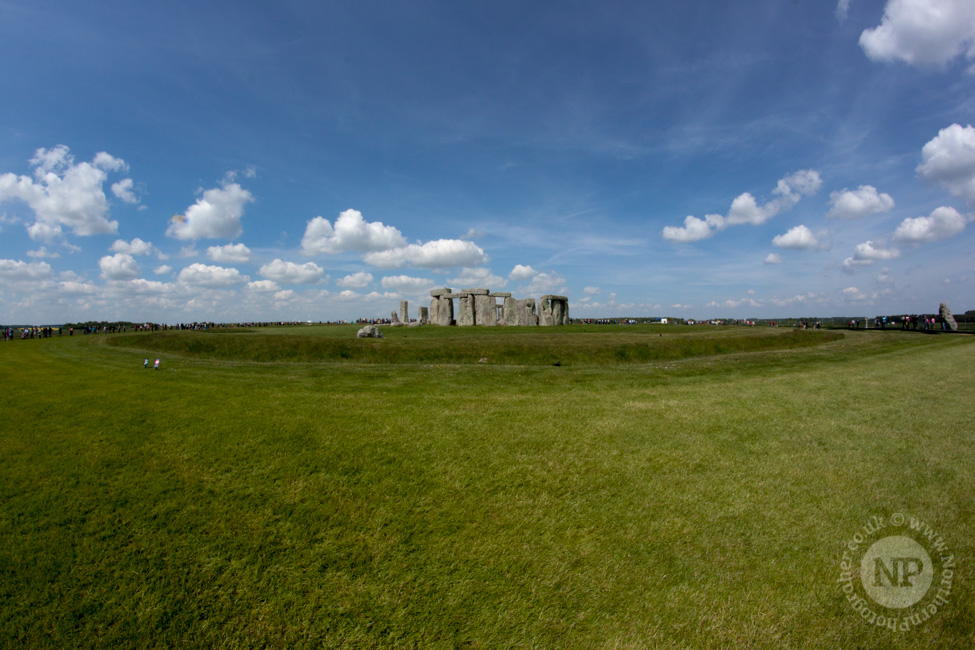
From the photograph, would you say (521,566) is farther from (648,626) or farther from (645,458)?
(645,458)

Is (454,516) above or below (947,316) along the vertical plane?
below

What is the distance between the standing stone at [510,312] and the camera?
42.8m

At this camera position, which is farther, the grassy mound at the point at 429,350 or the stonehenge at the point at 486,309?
the stonehenge at the point at 486,309

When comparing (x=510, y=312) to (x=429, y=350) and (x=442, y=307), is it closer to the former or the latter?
(x=442, y=307)

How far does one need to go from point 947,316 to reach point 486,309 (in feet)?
146

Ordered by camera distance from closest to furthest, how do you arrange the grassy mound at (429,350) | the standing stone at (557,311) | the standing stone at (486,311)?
the grassy mound at (429,350), the standing stone at (486,311), the standing stone at (557,311)

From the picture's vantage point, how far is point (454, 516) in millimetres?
4496

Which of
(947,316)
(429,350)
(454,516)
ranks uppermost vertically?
(947,316)

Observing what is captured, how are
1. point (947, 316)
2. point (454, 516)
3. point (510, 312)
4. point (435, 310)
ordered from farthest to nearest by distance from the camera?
point (435, 310) → point (510, 312) → point (947, 316) → point (454, 516)

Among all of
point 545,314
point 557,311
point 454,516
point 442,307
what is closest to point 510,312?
point 545,314

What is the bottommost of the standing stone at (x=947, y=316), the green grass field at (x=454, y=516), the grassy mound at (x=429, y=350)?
the green grass field at (x=454, y=516)

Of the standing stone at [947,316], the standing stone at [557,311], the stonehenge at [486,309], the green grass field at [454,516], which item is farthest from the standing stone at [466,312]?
the standing stone at [947,316]

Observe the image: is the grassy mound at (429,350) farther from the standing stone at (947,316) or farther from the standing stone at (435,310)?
the standing stone at (947,316)

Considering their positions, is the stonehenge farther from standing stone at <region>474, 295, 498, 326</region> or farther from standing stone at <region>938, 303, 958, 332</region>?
standing stone at <region>938, 303, 958, 332</region>
